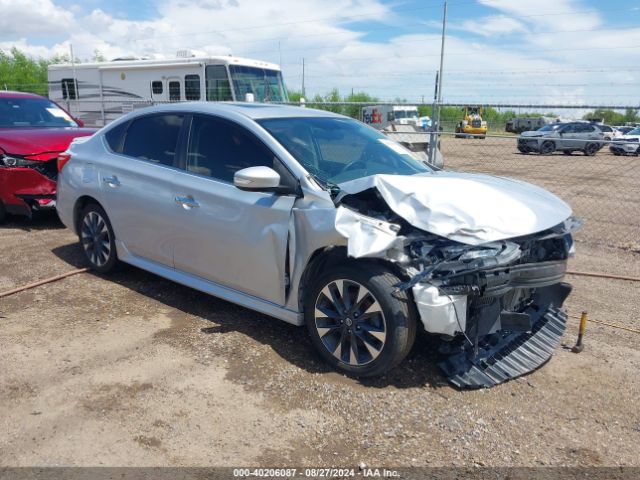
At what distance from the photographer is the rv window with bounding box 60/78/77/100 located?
19.3 m

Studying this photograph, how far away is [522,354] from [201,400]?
2.09 m

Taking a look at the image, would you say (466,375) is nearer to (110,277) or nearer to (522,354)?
(522,354)

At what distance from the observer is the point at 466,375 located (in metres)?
3.47

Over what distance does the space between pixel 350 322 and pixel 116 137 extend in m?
3.08

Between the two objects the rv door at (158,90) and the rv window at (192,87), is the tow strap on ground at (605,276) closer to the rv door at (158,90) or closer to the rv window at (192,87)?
the rv window at (192,87)

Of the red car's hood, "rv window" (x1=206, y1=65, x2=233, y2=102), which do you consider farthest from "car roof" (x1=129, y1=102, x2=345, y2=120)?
"rv window" (x1=206, y1=65, x2=233, y2=102)

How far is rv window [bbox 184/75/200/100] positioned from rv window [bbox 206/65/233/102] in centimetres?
44

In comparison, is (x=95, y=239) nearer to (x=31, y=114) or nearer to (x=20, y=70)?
(x=31, y=114)

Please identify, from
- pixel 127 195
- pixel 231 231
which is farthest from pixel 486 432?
pixel 127 195

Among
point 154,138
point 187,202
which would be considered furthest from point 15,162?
point 187,202

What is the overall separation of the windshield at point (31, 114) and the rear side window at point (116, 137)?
145 inches

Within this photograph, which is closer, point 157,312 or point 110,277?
point 157,312

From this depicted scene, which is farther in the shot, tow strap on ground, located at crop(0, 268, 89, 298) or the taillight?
the taillight

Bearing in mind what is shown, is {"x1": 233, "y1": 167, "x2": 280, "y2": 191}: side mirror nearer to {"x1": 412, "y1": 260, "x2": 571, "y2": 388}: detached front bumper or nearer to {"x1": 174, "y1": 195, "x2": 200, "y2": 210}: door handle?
{"x1": 174, "y1": 195, "x2": 200, "y2": 210}: door handle
